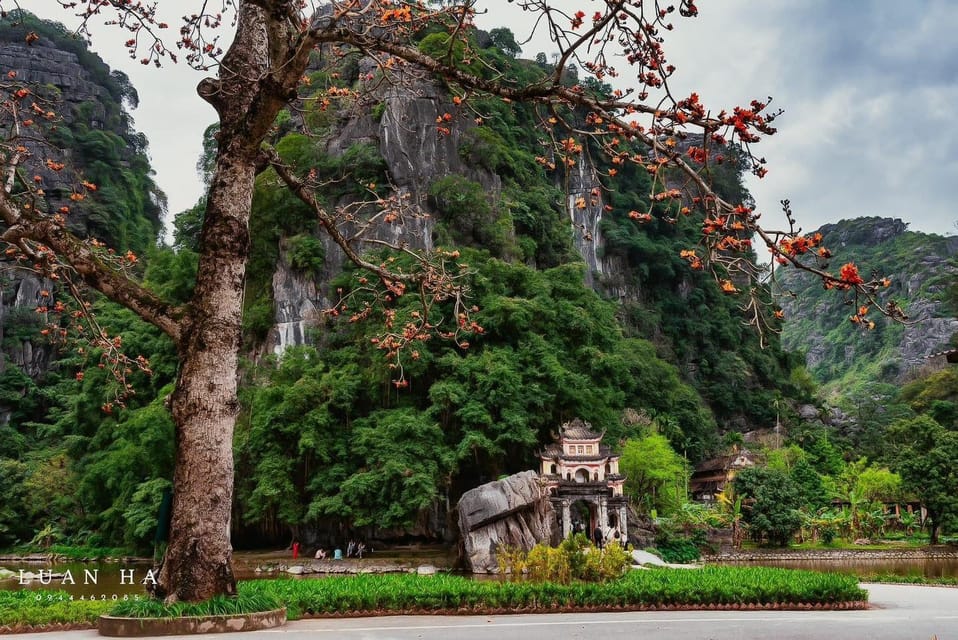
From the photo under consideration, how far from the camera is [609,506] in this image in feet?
71.1

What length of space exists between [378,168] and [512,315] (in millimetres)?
9700

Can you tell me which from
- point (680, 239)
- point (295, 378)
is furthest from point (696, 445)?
point (295, 378)

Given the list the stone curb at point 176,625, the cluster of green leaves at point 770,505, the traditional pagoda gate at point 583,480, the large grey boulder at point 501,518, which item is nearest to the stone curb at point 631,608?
the stone curb at point 176,625

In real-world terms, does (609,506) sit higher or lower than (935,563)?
higher

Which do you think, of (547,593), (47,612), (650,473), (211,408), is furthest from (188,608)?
(650,473)

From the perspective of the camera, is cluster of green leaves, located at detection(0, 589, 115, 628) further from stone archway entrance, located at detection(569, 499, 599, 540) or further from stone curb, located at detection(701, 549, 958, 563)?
stone curb, located at detection(701, 549, 958, 563)

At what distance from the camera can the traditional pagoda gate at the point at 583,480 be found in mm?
21453

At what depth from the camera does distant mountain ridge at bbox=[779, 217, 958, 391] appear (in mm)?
61531

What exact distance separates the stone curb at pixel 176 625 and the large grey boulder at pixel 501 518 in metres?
12.1

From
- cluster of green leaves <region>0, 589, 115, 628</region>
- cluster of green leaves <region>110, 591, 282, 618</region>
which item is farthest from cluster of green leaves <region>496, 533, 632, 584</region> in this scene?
cluster of green leaves <region>0, 589, 115, 628</region>

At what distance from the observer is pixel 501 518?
17.6 metres

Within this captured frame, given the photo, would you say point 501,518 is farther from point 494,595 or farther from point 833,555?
point 833,555

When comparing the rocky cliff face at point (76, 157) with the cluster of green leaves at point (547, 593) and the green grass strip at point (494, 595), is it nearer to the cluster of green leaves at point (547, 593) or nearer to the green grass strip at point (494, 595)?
the green grass strip at point (494, 595)

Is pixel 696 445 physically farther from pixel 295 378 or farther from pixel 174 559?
pixel 174 559
